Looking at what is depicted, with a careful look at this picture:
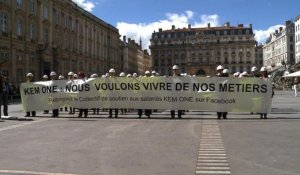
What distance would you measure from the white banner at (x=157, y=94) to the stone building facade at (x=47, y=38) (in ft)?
103

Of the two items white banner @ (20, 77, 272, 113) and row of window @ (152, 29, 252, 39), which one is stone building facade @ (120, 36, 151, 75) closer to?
row of window @ (152, 29, 252, 39)

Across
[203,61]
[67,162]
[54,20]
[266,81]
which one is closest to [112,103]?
[266,81]

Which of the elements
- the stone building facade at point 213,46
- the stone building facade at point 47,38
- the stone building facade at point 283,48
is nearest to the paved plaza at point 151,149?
the stone building facade at point 47,38

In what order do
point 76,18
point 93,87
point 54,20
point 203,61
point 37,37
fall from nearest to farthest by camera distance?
1. point 93,87
2. point 37,37
3. point 54,20
4. point 76,18
5. point 203,61

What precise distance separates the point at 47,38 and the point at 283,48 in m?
97.3

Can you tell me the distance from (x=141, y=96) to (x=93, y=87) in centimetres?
221

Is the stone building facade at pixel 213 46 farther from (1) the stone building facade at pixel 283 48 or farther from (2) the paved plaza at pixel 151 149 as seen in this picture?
(2) the paved plaza at pixel 151 149

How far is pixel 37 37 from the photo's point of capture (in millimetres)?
62875

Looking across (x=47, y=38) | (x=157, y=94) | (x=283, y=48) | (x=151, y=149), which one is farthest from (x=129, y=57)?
(x=151, y=149)

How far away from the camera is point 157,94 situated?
64.4 ft

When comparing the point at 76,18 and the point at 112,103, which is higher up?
the point at 76,18

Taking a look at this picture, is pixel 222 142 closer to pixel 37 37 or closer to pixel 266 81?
pixel 266 81

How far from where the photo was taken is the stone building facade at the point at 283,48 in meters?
139

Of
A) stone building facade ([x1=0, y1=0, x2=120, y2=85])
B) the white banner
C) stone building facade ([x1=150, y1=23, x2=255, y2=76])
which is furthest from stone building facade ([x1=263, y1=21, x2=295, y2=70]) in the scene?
the white banner
